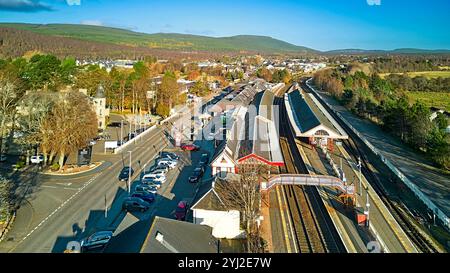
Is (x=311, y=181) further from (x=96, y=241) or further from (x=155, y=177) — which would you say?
(x=96, y=241)

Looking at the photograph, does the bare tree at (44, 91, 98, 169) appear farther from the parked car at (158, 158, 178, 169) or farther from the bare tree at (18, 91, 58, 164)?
the parked car at (158, 158, 178, 169)

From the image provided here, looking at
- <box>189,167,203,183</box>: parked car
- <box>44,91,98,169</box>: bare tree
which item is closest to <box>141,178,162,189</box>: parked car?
<box>189,167,203,183</box>: parked car

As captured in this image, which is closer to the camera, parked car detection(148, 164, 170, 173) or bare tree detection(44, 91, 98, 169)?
parked car detection(148, 164, 170, 173)

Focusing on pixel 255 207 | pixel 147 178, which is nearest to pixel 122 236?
pixel 255 207

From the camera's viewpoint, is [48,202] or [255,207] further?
[48,202]

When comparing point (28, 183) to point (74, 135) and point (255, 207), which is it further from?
point (255, 207)
